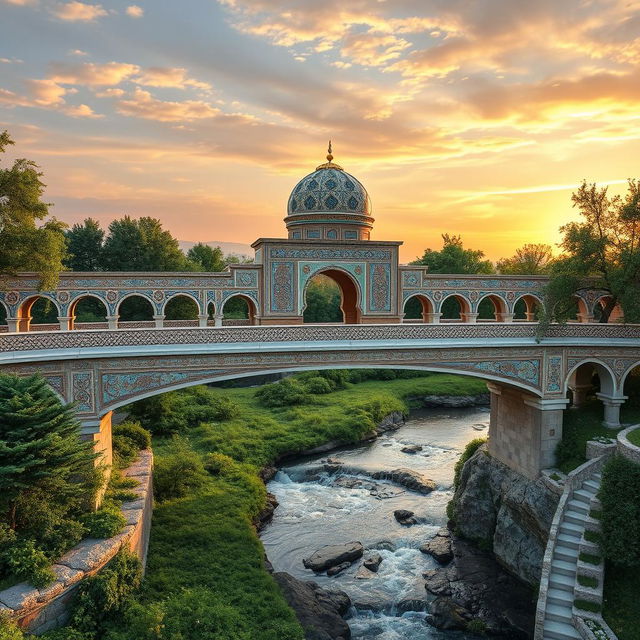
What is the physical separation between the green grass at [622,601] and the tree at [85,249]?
31.4 metres

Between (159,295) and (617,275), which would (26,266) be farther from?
(617,275)

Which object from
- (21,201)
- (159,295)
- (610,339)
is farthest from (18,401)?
(610,339)

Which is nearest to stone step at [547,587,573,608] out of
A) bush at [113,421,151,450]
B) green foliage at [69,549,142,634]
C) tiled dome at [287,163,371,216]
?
green foliage at [69,549,142,634]

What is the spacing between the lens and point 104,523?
10172 millimetres

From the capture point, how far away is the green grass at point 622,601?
31.1 ft

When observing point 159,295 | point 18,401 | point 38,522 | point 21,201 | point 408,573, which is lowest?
point 408,573

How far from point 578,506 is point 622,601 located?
97.4 inches

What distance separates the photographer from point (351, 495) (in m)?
18.6

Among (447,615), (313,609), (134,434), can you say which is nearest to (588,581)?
(447,615)

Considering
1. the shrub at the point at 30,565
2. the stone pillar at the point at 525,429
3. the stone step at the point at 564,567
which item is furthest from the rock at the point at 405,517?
→ the shrub at the point at 30,565

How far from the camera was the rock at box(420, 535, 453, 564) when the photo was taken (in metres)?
14.7

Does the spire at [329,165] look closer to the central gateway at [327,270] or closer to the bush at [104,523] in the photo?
the central gateway at [327,270]

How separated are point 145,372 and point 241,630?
19.2ft

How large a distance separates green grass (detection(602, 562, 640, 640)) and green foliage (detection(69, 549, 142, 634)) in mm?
8968
